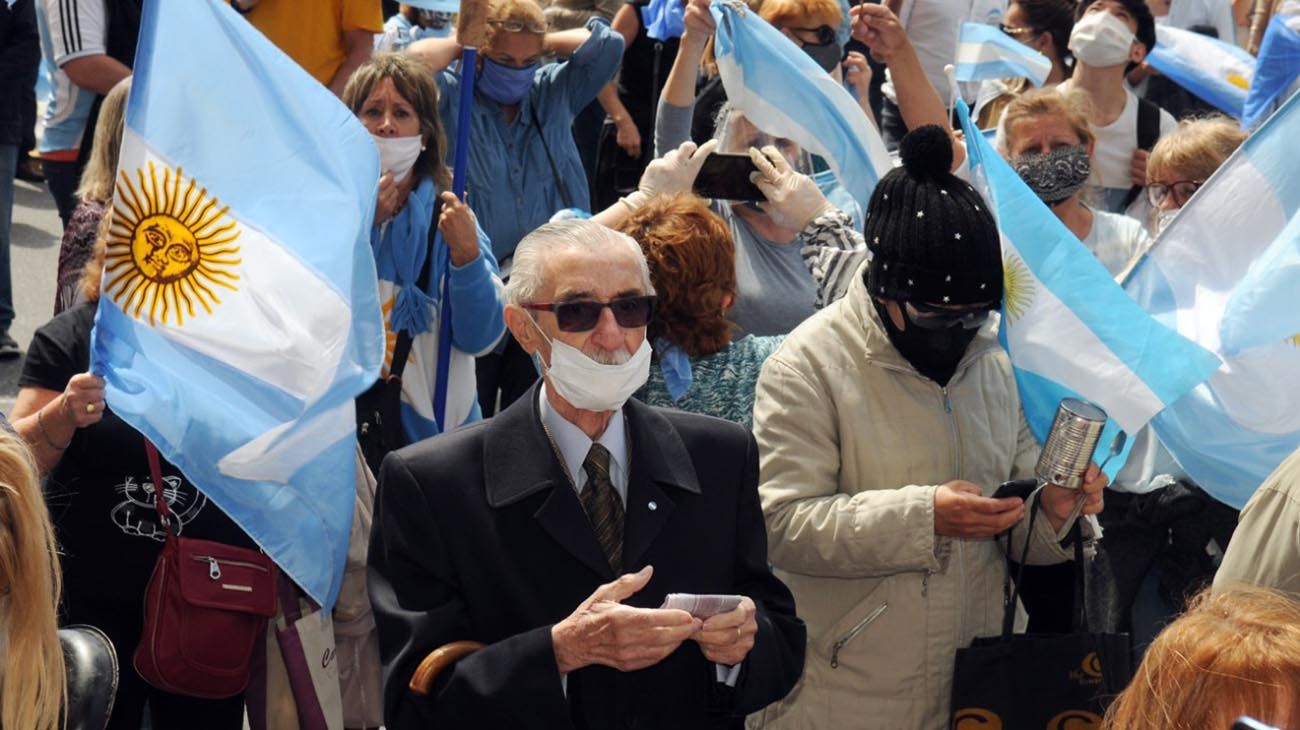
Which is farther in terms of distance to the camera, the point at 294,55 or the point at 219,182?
the point at 294,55

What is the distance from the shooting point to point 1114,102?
7160 millimetres

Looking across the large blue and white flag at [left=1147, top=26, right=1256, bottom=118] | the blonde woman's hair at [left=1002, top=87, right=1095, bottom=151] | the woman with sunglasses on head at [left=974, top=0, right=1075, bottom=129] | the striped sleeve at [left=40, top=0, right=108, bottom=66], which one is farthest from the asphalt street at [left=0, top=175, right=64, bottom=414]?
the large blue and white flag at [left=1147, top=26, right=1256, bottom=118]

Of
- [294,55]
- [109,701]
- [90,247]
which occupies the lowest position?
[294,55]

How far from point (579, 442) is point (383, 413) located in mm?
1727

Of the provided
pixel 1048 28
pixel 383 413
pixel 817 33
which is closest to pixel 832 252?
pixel 383 413

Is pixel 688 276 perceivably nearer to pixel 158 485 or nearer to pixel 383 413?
pixel 383 413

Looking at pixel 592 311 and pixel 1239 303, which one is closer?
pixel 592 311

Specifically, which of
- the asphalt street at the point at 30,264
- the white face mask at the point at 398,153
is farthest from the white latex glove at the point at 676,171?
the asphalt street at the point at 30,264

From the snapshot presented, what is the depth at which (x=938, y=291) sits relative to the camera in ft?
12.3

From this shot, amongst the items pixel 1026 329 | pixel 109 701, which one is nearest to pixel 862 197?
pixel 1026 329

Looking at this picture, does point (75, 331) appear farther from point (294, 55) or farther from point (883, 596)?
point (294, 55)

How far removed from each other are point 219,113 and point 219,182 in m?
0.18

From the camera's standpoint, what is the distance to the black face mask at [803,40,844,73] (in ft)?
20.9

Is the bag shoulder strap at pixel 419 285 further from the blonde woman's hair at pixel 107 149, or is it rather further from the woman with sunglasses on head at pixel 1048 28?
the woman with sunglasses on head at pixel 1048 28
